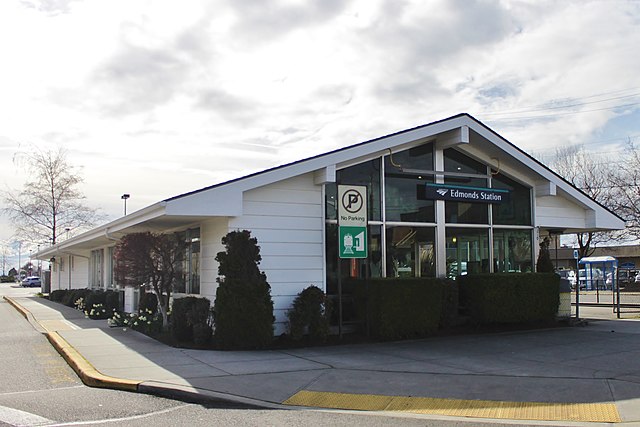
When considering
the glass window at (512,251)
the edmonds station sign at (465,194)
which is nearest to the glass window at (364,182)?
the edmonds station sign at (465,194)

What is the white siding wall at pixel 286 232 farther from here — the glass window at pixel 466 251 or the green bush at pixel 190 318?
the glass window at pixel 466 251

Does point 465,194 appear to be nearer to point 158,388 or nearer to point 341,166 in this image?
point 341,166

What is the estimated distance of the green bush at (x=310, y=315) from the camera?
13234 mm

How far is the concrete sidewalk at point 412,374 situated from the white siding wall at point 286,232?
5.46ft

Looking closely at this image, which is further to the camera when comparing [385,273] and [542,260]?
[542,260]

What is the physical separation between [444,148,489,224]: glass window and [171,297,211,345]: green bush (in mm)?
6638

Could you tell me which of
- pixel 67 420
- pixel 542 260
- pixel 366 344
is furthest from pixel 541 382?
pixel 542 260

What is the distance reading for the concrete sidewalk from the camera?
8.01 m

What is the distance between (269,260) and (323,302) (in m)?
1.47

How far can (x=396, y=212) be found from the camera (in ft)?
50.7

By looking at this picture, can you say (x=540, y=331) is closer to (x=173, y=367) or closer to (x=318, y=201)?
(x=318, y=201)

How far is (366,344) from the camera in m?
13.5

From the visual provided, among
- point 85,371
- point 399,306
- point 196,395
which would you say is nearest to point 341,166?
point 399,306

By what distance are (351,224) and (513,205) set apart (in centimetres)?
584
